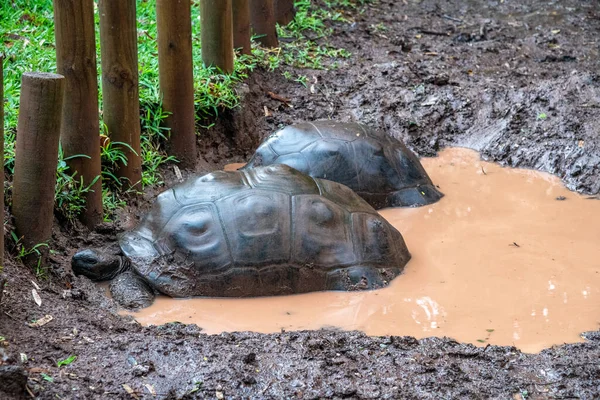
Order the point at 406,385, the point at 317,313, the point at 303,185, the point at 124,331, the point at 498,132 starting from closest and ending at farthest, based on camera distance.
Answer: the point at 406,385
the point at 124,331
the point at 317,313
the point at 303,185
the point at 498,132

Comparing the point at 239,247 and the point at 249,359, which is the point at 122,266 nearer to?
the point at 239,247

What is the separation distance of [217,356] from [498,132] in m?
4.44

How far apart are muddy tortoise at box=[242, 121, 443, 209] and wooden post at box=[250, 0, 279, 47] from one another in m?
2.06

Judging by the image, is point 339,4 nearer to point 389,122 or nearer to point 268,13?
point 268,13

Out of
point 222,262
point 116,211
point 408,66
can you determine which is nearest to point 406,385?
point 222,262

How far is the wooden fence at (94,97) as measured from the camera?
12.3ft

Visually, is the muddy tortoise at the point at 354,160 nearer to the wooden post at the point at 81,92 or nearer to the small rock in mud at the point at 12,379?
the wooden post at the point at 81,92

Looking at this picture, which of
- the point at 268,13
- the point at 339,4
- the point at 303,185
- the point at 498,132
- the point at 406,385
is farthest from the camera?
the point at 339,4

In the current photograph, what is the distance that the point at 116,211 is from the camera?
4.88 metres

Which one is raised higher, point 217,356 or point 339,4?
point 339,4

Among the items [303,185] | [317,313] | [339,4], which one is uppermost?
[339,4]

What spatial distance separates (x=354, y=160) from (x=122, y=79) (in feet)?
6.07

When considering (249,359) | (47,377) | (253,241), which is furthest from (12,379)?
(253,241)

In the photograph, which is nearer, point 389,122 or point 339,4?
point 389,122
